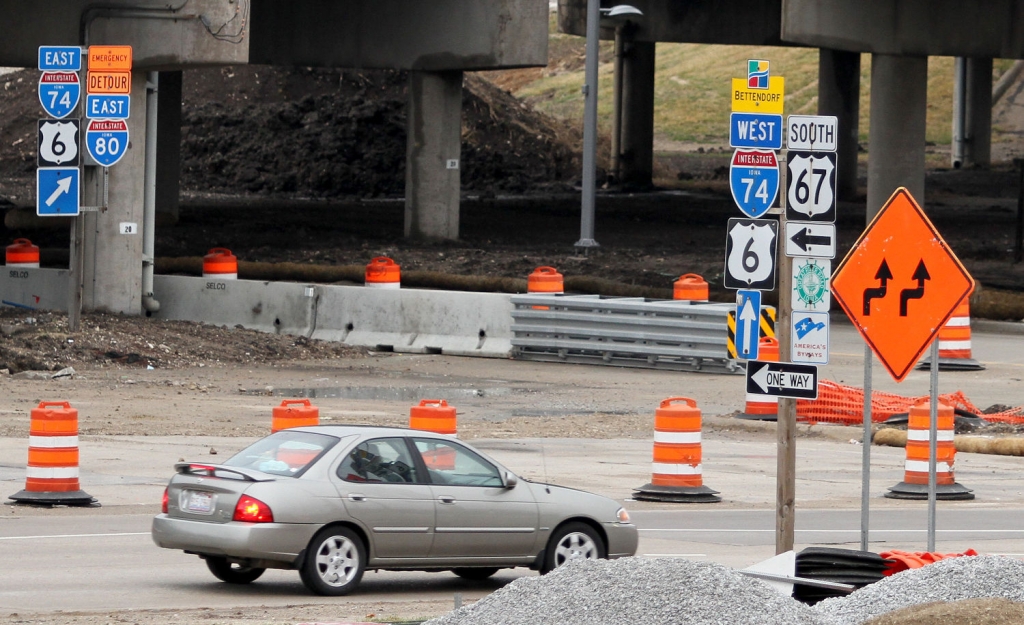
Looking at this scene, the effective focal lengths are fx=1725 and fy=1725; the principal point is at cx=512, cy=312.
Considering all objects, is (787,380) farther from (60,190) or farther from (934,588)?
(60,190)

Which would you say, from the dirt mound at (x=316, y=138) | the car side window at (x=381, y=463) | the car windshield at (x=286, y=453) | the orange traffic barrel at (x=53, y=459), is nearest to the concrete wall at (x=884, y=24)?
the orange traffic barrel at (x=53, y=459)

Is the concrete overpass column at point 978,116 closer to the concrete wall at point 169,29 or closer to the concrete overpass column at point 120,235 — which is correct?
the concrete wall at point 169,29

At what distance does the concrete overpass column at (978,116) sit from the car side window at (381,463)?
67.6 metres

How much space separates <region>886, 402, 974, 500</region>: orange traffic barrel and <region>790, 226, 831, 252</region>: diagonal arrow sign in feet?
18.4

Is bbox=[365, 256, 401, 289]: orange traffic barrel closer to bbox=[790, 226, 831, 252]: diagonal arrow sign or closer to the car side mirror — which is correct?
the car side mirror

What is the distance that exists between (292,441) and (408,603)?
1547mm

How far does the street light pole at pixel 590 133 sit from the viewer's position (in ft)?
129

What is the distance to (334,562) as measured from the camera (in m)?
12.1

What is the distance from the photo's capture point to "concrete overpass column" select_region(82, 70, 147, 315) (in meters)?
28.3

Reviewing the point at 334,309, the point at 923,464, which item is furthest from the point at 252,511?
the point at 334,309

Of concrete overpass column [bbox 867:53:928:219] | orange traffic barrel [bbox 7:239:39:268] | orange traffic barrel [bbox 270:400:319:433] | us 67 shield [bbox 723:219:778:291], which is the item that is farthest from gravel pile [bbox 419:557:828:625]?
concrete overpass column [bbox 867:53:928:219]

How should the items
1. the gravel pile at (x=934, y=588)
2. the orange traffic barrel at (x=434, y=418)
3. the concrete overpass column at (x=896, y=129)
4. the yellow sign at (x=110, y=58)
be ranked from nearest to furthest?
the gravel pile at (x=934, y=588)
the orange traffic barrel at (x=434, y=418)
the yellow sign at (x=110, y=58)
the concrete overpass column at (x=896, y=129)

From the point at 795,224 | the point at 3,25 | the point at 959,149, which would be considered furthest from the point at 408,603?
the point at 959,149

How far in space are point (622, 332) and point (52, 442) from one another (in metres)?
13.7
